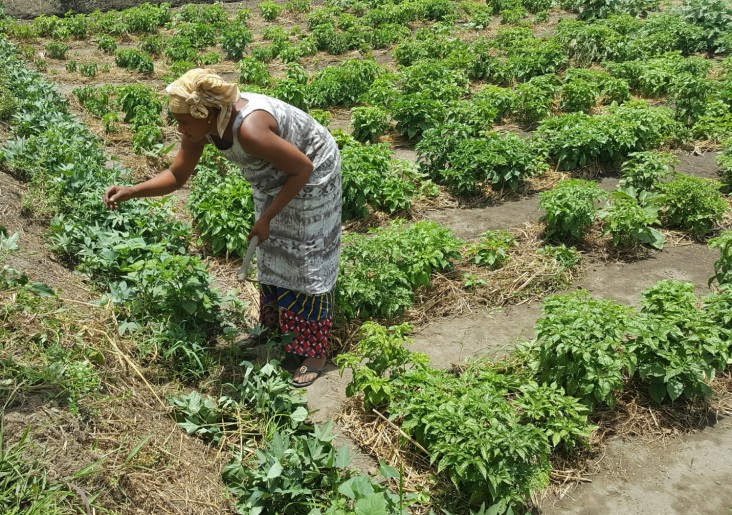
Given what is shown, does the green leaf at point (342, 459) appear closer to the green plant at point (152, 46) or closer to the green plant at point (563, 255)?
the green plant at point (563, 255)

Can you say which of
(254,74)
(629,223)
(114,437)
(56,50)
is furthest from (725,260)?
(56,50)

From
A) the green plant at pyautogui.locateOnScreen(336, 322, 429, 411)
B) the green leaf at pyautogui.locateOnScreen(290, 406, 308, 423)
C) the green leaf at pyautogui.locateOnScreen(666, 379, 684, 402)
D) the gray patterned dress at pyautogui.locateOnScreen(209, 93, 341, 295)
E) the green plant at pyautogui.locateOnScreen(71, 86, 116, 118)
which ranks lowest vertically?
the green leaf at pyautogui.locateOnScreen(666, 379, 684, 402)

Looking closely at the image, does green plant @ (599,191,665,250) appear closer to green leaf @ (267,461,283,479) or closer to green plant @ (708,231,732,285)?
green plant @ (708,231,732,285)

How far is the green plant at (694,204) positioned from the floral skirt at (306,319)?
3.75 meters

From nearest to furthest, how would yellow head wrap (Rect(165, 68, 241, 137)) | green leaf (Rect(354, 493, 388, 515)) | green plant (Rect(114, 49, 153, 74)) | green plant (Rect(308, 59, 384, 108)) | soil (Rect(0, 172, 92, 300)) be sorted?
green leaf (Rect(354, 493, 388, 515)), yellow head wrap (Rect(165, 68, 241, 137)), soil (Rect(0, 172, 92, 300)), green plant (Rect(308, 59, 384, 108)), green plant (Rect(114, 49, 153, 74))

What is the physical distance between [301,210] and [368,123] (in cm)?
413

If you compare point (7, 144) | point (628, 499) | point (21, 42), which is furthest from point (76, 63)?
point (628, 499)

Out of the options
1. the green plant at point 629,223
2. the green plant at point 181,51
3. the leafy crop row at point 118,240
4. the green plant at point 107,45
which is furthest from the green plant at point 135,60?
the green plant at point 629,223

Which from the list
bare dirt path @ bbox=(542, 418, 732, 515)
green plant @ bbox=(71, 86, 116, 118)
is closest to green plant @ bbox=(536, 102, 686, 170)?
bare dirt path @ bbox=(542, 418, 732, 515)

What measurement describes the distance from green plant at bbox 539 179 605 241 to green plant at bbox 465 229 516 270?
414 millimetres

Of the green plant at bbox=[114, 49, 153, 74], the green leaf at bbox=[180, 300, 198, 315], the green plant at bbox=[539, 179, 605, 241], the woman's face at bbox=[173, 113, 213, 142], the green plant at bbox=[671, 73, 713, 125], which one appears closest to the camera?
the woman's face at bbox=[173, 113, 213, 142]

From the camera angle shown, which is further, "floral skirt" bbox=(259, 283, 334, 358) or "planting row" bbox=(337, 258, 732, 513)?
"floral skirt" bbox=(259, 283, 334, 358)

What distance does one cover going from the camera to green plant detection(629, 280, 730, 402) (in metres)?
4.21

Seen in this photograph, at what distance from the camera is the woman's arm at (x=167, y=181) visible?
3980 millimetres
